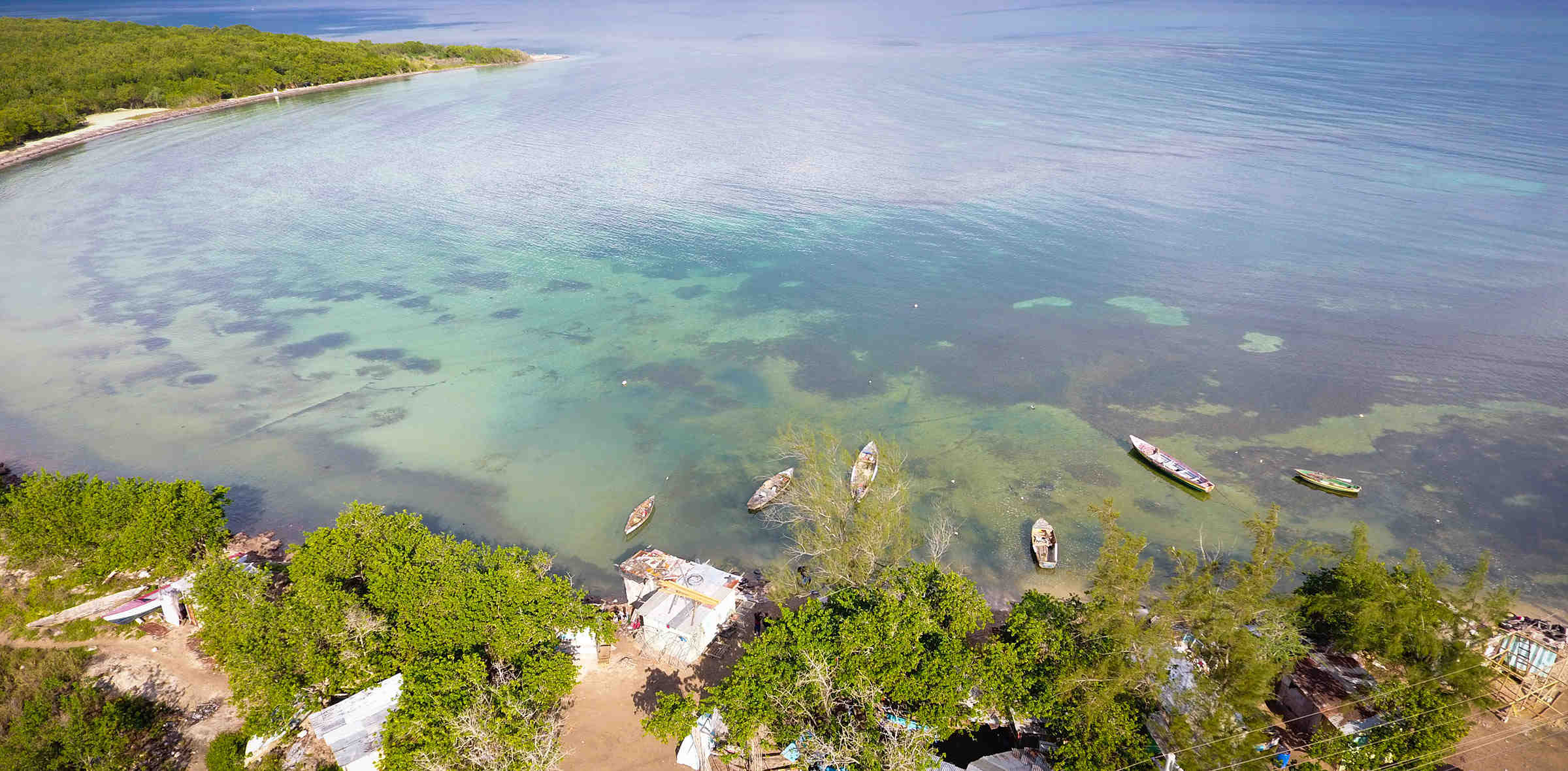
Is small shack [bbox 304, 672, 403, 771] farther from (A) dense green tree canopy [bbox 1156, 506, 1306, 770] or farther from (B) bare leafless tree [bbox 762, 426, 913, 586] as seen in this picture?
(A) dense green tree canopy [bbox 1156, 506, 1306, 770]

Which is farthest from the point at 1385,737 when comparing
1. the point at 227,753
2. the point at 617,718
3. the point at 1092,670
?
the point at 227,753

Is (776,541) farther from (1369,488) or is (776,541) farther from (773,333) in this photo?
(1369,488)

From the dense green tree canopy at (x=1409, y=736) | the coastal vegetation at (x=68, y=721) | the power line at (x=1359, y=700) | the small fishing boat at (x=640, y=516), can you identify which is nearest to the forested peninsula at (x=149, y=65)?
the coastal vegetation at (x=68, y=721)

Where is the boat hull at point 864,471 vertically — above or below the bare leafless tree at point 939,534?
above

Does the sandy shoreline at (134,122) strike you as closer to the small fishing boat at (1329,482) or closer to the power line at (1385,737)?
the power line at (1385,737)

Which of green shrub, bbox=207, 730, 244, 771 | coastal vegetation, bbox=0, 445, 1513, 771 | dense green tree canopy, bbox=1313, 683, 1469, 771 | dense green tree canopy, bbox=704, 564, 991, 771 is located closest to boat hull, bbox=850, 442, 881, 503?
coastal vegetation, bbox=0, 445, 1513, 771

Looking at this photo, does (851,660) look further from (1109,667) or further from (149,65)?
(149,65)

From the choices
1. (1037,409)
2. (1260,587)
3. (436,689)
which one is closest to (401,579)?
(436,689)
